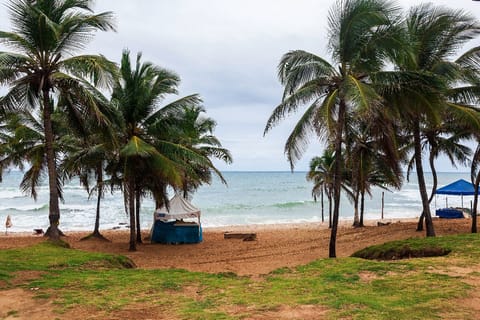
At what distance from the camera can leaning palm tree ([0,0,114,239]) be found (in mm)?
10345

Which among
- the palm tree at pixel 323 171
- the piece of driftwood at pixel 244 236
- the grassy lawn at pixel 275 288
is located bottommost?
the piece of driftwood at pixel 244 236

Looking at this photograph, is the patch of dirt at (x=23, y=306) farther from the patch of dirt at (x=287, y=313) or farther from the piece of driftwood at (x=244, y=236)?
the piece of driftwood at (x=244, y=236)

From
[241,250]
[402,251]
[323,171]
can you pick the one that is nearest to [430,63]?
[402,251]

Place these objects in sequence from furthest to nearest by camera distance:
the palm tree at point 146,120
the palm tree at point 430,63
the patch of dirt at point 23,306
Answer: the palm tree at point 146,120 < the palm tree at point 430,63 < the patch of dirt at point 23,306

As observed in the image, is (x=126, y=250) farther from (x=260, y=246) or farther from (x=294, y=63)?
(x=294, y=63)

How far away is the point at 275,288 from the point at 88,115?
844cm

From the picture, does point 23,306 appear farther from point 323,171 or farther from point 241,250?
point 323,171

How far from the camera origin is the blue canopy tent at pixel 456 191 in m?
22.1

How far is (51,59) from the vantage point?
1098 cm

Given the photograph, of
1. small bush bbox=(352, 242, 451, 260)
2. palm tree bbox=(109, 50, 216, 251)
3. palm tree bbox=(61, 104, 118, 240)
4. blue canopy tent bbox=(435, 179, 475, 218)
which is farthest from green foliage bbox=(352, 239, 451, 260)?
blue canopy tent bbox=(435, 179, 475, 218)

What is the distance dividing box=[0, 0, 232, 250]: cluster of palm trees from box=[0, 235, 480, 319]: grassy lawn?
501 cm

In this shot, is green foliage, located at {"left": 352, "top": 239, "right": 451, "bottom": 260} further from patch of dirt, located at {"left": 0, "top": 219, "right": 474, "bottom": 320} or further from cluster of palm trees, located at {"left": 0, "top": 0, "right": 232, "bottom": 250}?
cluster of palm trees, located at {"left": 0, "top": 0, "right": 232, "bottom": 250}

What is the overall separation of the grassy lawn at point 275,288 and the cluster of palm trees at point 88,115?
16.4 feet

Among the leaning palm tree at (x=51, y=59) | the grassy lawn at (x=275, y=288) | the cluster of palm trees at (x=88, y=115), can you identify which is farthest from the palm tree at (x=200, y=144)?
the grassy lawn at (x=275, y=288)
